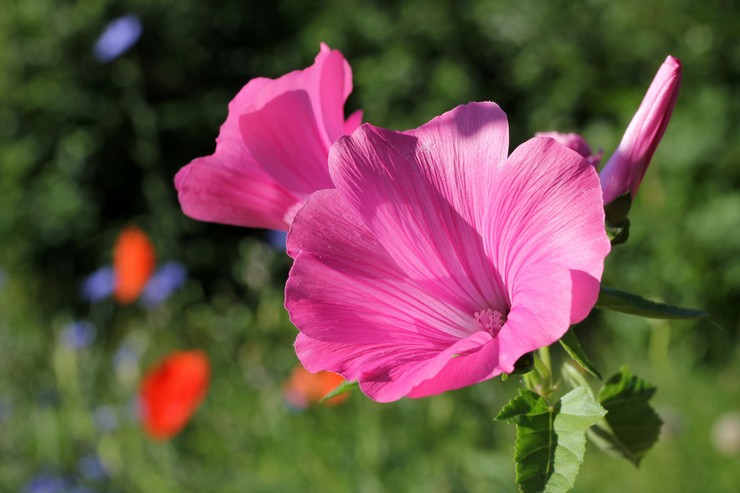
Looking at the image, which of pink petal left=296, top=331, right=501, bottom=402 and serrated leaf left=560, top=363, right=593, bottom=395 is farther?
serrated leaf left=560, top=363, right=593, bottom=395

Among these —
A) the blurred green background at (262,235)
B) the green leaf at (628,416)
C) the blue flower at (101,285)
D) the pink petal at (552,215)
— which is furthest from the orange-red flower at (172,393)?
the pink petal at (552,215)

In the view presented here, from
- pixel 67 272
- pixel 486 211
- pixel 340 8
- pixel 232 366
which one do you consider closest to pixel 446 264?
pixel 486 211

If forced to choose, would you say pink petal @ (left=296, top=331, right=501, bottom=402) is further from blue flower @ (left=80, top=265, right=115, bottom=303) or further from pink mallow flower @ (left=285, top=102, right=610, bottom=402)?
blue flower @ (left=80, top=265, right=115, bottom=303)

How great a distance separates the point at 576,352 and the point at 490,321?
82 mm

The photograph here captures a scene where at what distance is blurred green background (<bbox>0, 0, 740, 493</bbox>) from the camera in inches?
106

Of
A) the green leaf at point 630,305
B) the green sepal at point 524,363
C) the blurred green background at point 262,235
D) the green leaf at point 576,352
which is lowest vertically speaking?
the blurred green background at point 262,235

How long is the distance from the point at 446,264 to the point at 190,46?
495 cm

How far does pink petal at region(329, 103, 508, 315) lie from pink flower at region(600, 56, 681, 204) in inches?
5.1

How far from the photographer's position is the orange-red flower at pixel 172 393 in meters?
2.28

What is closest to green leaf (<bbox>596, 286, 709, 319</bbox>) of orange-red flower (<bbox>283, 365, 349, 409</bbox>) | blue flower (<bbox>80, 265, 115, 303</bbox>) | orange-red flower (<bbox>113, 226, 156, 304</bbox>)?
orange-red flower (<bbox>283, 365, 349, 409</bbox>)

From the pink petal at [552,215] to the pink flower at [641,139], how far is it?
4.9 inches

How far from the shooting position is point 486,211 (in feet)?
2.26

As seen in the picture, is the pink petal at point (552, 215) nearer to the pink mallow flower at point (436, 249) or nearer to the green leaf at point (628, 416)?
the pink mallow flower at point (436, 249)

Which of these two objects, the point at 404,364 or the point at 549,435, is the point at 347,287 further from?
the point at 549,435
